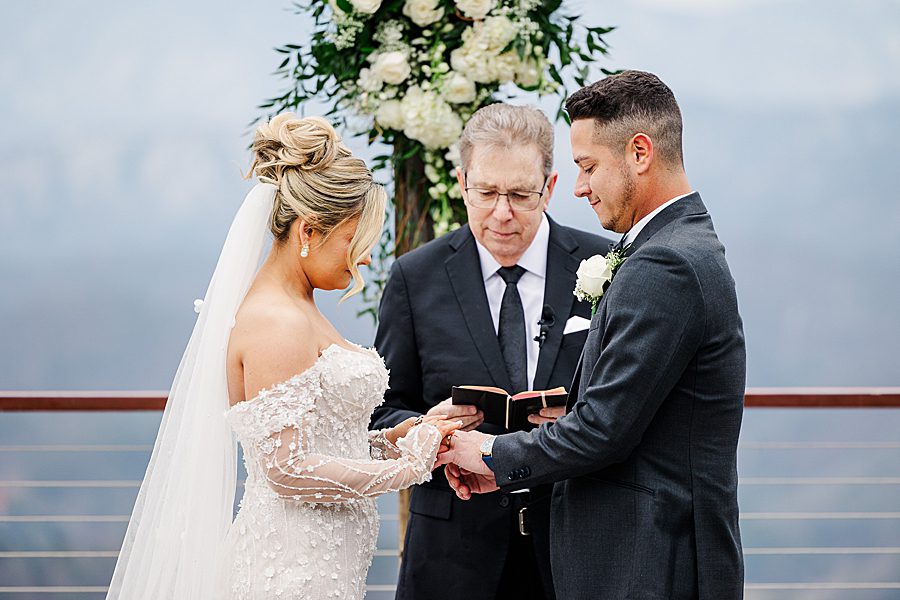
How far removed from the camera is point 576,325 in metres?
2.53

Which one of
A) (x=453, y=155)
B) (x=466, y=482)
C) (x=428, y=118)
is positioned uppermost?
(x=428, y=118)

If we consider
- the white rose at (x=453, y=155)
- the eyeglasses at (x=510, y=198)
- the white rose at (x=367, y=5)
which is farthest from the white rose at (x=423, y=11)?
the eyeglasses at (x=510, y=198)

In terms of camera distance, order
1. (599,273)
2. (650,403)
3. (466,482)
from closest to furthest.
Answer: (650,403)
(599,273)
(466,482)

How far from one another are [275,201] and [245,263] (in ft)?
0.52

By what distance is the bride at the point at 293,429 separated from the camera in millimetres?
2037

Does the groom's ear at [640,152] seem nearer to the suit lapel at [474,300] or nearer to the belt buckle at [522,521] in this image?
the suit lapel at [474,300]

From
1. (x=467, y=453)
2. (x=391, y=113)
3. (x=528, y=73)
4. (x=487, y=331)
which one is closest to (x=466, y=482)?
(x=467, y=453)

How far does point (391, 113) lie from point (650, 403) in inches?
60.1

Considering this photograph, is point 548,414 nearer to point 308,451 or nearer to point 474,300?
point 474,300

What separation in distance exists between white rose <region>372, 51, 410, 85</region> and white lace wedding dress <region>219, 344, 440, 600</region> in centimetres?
113

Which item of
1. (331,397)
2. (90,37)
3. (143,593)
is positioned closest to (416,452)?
(331,397)

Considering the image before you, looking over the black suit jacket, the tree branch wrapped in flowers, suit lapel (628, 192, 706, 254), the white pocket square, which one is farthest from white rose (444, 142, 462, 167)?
suit lapel (628, 192, 706, 254)

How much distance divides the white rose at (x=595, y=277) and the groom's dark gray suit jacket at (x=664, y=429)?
5.4 inches

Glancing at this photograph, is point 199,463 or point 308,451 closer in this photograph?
point 308,451
